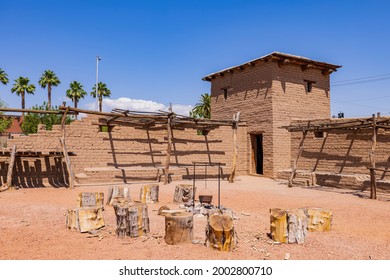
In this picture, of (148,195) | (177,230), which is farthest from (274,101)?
(177,230)

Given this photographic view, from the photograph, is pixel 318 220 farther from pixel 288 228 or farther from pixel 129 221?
pixel 129 221

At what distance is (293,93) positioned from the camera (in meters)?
18.4

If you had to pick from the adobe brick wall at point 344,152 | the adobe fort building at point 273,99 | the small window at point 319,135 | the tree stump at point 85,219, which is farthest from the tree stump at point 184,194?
the small window at point 319,135

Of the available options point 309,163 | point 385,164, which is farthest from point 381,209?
point 309,163

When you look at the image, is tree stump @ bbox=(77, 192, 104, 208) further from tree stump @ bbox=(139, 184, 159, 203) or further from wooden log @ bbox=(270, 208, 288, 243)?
wooden log @ bbox=(270, 208, 288, 243)

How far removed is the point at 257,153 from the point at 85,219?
1458cm

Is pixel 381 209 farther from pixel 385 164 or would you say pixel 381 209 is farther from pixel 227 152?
pixel 227 152

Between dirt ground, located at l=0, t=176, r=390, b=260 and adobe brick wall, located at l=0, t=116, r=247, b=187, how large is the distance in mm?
Result: 3364

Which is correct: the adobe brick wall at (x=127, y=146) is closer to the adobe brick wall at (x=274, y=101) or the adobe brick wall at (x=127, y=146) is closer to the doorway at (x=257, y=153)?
the doorway at (x=257, y=153)

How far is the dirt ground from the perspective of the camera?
5293 mm

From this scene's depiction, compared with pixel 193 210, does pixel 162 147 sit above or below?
above

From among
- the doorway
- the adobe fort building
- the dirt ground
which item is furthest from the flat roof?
the dirt ground

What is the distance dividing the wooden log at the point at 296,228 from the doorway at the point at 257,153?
1323 cm
